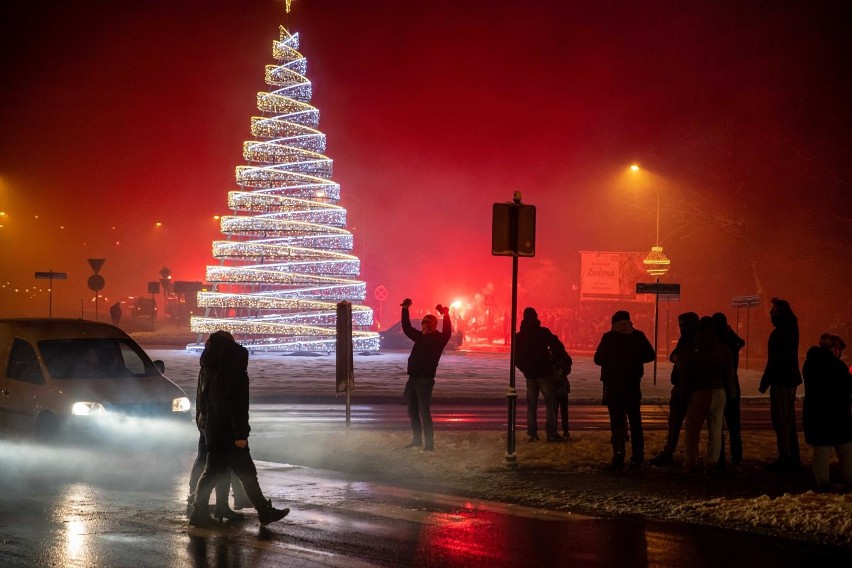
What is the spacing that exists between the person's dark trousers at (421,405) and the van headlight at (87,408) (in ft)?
13.2

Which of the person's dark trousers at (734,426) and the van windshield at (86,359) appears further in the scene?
the van windshield at (86,359)

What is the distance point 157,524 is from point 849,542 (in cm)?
593

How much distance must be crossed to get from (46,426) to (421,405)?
4821 mm

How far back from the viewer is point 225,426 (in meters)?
9.03

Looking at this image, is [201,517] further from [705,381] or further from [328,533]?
[705,381]

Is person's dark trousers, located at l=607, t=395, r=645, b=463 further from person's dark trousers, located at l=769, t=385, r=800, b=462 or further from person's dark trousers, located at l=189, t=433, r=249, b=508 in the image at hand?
person's dark trousers, located at l=189, t=433, r=249, b=508

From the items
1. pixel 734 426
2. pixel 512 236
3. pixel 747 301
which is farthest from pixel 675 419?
pixel 747 301

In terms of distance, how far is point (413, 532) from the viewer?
8.77 m

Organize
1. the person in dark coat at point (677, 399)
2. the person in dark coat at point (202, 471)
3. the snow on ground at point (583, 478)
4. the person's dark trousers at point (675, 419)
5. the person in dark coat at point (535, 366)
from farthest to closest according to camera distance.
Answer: the person in dark coat at point (535, 366) < the person's dark trousers at point (675, 419) < the person in dark coat at point (677, 399) < the snow on ground at point (583, 478) < the person in dark coat at point (202, 471)

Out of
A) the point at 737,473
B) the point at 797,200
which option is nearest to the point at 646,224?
the point at 797,200

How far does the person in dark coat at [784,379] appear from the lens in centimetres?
1251

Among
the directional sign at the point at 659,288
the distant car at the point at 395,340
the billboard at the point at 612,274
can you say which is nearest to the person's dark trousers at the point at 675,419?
the directional sign at the point at 659,288

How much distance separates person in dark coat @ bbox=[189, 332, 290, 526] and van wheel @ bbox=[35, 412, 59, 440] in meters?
3.88

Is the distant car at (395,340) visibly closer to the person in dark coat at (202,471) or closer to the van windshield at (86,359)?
the van windshield at (86,359)
